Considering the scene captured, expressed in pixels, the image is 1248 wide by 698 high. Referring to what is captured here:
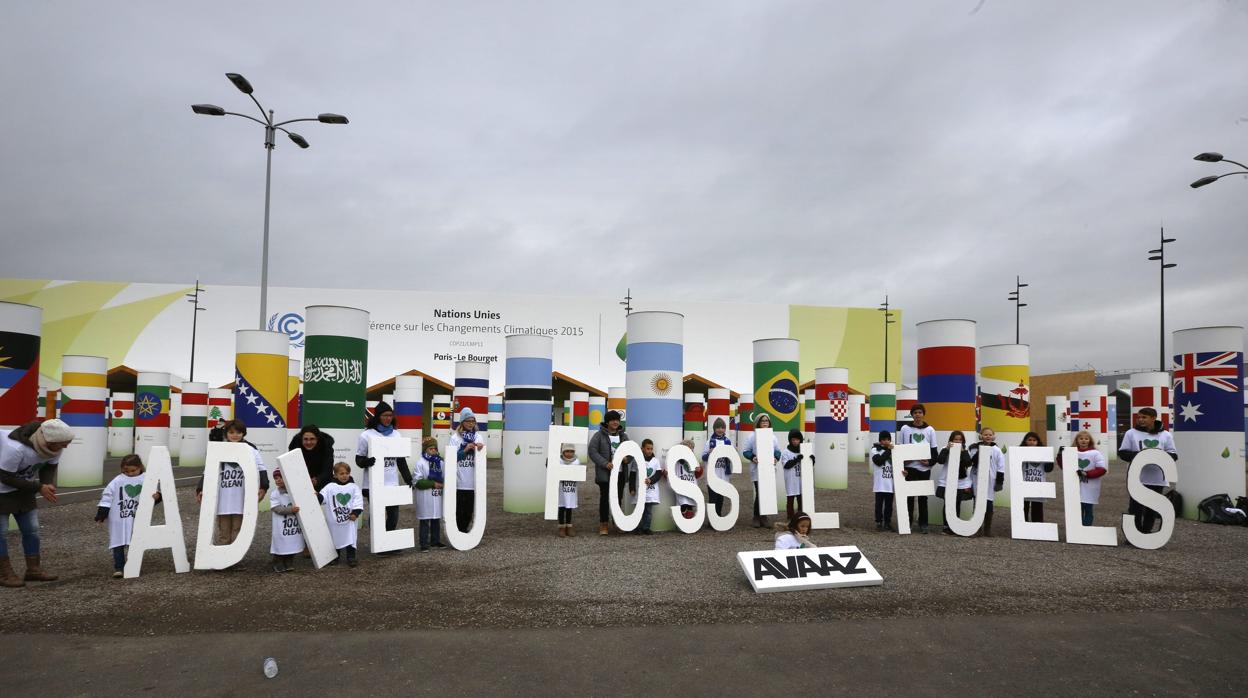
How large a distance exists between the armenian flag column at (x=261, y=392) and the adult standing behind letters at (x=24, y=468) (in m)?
4.29

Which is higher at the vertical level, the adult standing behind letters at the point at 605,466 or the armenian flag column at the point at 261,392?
the armenian flag column at the point at 261,392

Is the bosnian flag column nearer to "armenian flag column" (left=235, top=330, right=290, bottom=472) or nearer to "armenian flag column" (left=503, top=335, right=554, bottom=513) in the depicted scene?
"armenian flag column" (left=235, top=330, right=290, bottom=472)

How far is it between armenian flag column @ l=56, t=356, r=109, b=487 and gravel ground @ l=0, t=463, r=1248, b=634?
7.66 meters

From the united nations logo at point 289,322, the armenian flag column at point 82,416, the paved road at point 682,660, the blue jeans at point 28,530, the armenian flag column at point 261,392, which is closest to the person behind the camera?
the paved road at point 682,660

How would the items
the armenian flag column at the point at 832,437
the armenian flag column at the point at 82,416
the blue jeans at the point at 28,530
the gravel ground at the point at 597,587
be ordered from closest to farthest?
1. the gravel ground at the point at 597,587
2. the blue jeans at the point at 28,530
3. the armenian flag column at the point at 82,416
4. the armenian flag column at the point at 832,437

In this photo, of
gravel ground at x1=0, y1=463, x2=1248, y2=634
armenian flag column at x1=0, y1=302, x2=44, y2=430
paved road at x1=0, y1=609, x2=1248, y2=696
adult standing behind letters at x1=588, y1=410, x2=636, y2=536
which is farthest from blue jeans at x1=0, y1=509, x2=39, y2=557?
adult standing behind letters at x1=588, y1=410, x2=636, y2=536

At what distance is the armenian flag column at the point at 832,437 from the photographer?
18.0 m

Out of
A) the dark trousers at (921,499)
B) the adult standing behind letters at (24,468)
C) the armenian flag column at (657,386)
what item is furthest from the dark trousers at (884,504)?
the adult standing behind letters at (24,468)

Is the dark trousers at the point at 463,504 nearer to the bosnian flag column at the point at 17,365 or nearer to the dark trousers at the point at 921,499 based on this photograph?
the bosnian flag column at the point at 17,365

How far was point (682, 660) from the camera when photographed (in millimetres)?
4977

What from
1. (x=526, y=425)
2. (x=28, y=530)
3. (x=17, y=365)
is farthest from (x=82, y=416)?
(x=28, y=530)

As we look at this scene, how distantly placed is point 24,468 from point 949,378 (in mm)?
11662

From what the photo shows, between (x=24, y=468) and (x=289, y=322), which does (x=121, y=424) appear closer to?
(x=289, y=322)

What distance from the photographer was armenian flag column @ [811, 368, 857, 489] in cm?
1795
